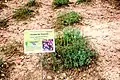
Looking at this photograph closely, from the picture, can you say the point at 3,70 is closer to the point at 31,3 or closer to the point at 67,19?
the point at 67,19

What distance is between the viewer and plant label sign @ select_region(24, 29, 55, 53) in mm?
3594

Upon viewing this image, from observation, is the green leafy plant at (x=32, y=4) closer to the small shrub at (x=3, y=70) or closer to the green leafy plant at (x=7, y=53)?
the green leafy plant at (x=7, y=53)

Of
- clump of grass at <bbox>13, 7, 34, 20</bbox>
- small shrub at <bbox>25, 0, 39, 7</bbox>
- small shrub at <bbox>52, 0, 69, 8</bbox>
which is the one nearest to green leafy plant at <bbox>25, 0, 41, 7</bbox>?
small shrub at <bbox>25, 0, 39, 7</bbox>

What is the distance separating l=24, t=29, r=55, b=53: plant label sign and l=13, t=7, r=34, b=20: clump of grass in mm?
2072

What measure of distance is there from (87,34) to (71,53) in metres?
0.93

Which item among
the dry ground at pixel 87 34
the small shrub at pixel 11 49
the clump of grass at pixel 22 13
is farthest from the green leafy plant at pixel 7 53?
the clump of grass at pixel 22 13

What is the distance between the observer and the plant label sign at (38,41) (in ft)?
11.8

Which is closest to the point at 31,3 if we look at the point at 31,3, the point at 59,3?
the point at 31,3

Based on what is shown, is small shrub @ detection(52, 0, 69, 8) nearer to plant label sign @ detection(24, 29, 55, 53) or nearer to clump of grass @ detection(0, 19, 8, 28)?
clump of grass @ detection(0, 19, 8, 28)

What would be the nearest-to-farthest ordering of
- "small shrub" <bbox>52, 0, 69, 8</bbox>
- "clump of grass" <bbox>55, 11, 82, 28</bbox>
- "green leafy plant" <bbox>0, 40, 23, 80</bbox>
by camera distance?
"green leafy plant" <bbox>0, 40, 23, 80</bbox>, "clump of grass" <bbox>55, 11, 82, 28</bbox>, "small shrub" <bbox>52, 0, 69, 8</bbox>

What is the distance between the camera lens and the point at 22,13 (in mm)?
5773

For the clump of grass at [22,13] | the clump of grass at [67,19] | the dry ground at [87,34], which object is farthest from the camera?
the clump of grass at [22,13]

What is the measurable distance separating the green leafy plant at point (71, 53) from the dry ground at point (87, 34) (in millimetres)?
129

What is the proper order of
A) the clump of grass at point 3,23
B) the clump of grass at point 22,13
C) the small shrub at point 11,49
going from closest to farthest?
the small shrub at point 11,49, the clump of grass at point 3,23, the clump of grass at point 22,13
